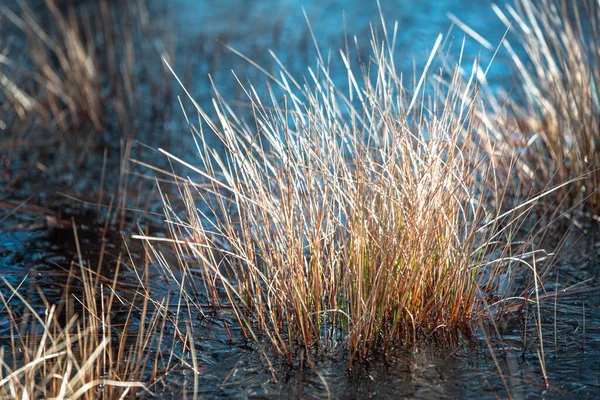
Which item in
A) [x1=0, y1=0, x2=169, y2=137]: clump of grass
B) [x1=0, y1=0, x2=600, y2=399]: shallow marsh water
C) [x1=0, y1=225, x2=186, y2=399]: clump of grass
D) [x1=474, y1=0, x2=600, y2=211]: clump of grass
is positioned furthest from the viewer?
[x1=0, y1=0, x2=169, y2=137]: clump of grass

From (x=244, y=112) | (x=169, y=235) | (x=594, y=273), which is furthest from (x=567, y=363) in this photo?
(x=244, y=112)

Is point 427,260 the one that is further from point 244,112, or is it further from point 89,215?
point 244,112

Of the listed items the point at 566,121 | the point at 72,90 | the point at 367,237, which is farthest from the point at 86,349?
the point at 72,90

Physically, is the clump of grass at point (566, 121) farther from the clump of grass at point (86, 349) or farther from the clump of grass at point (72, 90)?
the clump of grass at point (72, 90)

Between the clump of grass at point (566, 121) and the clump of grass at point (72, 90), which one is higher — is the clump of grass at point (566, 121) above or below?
below

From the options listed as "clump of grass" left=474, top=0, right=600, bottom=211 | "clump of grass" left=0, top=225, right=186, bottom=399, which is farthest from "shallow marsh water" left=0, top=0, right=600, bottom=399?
"clump of grass" left=474, top=0, right=600, bottom=211

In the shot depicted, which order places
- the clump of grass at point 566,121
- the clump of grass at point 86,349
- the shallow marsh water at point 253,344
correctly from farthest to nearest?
1. the clump of grass at point 566,121
2. the shallow marsh water at point 253,344
3. the clump of grass at point 86,349

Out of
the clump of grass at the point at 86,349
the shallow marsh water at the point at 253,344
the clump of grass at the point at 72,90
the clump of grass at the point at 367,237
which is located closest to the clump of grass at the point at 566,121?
the shallow marsh water at the point at 253,344

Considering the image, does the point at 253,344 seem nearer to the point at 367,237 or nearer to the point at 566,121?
the point at 367,237

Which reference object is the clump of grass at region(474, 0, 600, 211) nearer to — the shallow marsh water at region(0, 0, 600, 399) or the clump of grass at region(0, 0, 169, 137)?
the shallow marsh water at region(0, 0, 600, 399)
